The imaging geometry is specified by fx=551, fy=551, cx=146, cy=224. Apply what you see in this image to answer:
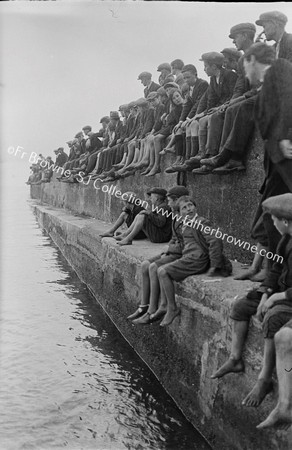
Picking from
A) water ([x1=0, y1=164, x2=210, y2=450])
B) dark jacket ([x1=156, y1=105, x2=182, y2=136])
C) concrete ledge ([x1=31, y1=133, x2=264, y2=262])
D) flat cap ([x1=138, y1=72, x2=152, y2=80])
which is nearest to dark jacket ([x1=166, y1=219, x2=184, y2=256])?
concrete ledge ([x1=31, y1=133, x2=264, y2=262])

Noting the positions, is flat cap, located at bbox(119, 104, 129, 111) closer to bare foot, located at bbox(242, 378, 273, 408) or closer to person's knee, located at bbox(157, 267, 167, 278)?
person's knee, located at bbox(157, 267, 167, 278)

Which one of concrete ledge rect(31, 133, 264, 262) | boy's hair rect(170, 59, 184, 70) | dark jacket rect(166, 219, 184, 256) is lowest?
dark jacket rect(166, 219, 184, 256)

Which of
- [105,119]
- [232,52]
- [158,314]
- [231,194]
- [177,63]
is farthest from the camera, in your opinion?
[105,119]

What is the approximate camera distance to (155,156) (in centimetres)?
875

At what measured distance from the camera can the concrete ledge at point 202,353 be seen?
3.38 metres

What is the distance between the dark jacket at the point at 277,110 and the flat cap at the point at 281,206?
55cm

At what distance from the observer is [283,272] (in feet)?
10.5

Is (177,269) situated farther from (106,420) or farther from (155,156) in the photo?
(155,156)

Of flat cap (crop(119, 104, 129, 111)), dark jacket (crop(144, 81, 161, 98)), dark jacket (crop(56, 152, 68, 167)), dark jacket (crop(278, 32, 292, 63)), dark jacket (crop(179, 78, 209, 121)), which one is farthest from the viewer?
dark jacket (crop(56, 152, 68, 167))

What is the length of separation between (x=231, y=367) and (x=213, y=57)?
381cm

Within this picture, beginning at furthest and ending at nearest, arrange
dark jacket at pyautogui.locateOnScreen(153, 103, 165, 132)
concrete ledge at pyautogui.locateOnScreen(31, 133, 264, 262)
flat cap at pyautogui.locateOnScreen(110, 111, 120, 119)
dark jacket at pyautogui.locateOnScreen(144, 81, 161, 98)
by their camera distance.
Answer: flat cap at pyautogui.locateOnScreen(110, 111, 120, 119), dark jacket at pyautogui.locateOnScreen(144, 81, 161, 98), dark jacket at pyautogui.locateOnScreen(153, 103, 165, 132), concrete ledge at pyautogui.locateOnScreen(31, 133, 264, 262)

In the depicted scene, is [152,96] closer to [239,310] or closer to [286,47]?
[286,47]

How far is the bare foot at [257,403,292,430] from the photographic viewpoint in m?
2.84

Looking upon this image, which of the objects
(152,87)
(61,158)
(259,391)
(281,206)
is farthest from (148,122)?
(61,158)
